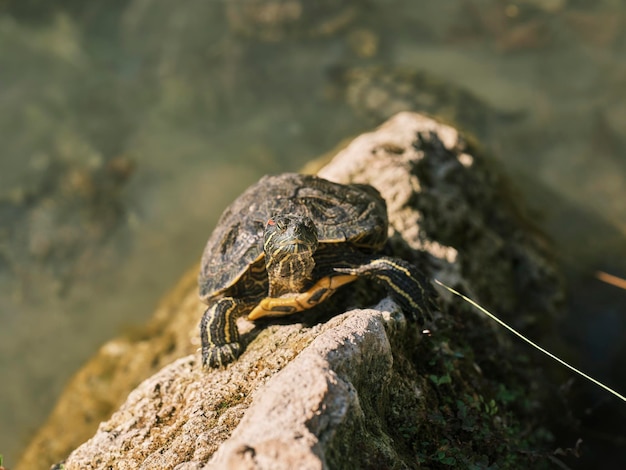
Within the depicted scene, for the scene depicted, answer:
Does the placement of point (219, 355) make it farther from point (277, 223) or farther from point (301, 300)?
point (277, 223)

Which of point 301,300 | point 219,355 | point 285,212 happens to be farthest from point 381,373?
point 285,212

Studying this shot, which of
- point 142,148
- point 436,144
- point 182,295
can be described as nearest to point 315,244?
point 436,144

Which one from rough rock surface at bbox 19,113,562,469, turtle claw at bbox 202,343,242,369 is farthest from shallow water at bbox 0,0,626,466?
turtle claw at bbox 202,343,242,369

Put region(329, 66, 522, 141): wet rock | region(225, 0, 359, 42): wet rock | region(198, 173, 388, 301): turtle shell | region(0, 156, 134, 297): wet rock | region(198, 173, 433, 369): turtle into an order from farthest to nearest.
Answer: region(225, 0, 359, 42): wet rock, region(329, 66, 522, 141): wet rock, region(0, 156, 134, 297): wet rock, region(198, 173, 388, 301): turtle shell, region(198, 173, 433, 369): turtle

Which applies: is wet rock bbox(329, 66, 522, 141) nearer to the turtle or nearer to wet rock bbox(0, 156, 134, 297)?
wet rock bbox(0, 156, 134, 297)

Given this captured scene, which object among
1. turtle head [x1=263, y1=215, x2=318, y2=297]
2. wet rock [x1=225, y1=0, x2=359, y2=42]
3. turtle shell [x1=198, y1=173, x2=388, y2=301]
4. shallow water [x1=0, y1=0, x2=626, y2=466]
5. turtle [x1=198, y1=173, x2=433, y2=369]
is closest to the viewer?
turtle head [x1=263, y1=215, x2=318, y2=297]

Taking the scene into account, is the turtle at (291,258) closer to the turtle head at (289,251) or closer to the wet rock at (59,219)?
the turtle head at (289,251)
